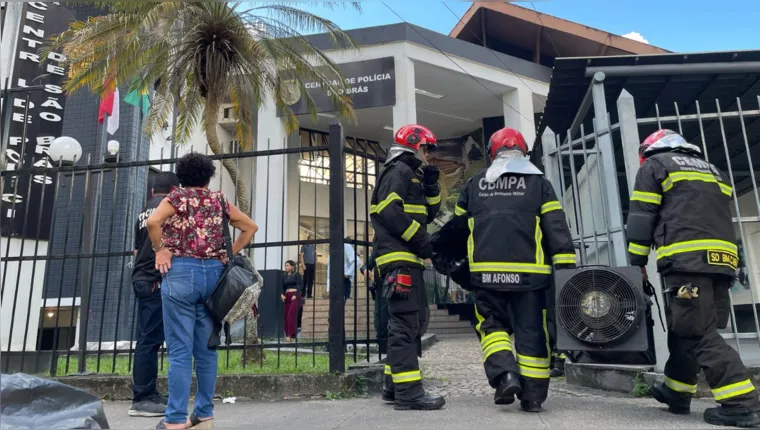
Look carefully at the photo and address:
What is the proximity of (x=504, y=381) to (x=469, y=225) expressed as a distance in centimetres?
115

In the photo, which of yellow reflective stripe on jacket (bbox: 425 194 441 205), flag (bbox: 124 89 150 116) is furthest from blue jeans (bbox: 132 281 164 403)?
flag (bbox: 124 89 150 116)

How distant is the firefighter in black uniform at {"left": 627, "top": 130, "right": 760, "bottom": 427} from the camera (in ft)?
10.5

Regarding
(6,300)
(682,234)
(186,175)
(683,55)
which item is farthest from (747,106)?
(6,300)

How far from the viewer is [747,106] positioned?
7.54 metres

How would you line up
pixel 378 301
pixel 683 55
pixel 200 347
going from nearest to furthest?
pixel 200 347 → pixel 378 301 → pixel 683 55

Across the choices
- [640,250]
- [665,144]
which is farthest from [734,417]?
[665,144]

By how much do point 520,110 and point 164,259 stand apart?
1489 centimetres

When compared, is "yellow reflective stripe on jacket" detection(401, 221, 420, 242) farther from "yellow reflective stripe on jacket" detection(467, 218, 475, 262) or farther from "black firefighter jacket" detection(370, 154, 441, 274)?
"yellow reflective stripe on jacket" detection(467, 218, 475, 262)

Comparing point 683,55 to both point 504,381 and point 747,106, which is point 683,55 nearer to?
point 747,106

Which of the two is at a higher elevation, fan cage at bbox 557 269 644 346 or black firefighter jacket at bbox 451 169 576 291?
black firefighter jacket at bbox 451 169 576 291

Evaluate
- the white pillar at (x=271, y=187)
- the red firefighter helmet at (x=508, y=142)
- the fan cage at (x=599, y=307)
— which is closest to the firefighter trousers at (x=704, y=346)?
the fan cage at (x=599, y=307)

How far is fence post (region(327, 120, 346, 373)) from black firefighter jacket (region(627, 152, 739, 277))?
2.32 m

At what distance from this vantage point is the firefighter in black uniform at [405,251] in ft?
12.7

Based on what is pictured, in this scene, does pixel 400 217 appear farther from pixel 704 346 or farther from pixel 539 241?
pixel 704 346
